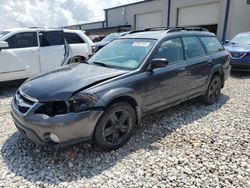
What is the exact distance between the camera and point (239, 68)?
29.6 ft

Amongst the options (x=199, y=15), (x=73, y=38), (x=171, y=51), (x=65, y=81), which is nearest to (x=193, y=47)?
(x=171, y=51)

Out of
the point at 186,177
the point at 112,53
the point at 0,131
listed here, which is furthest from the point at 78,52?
the point at 186,177

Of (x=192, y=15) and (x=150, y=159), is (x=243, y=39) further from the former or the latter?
(x=192, y=15)

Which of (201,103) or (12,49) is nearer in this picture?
(201,103)

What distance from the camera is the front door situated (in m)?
3.82

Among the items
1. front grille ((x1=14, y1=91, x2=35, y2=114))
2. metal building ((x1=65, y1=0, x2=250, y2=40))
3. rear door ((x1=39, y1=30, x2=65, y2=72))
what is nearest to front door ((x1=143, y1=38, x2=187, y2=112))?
front grille ((x1=14, y1=91, x2=35, y2=114))

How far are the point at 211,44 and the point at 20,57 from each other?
4.98 meters

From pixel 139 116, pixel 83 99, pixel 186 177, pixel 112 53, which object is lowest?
pixel 186 177

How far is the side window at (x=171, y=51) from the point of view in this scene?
13.4 feet

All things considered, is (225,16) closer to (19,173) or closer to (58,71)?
(58,71)

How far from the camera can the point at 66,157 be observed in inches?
129

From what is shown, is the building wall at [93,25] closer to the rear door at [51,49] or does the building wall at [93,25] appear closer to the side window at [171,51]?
the rear door at [51,49]

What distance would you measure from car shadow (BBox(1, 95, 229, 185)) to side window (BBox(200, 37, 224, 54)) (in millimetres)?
2103

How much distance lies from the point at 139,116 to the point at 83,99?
3.49ft
